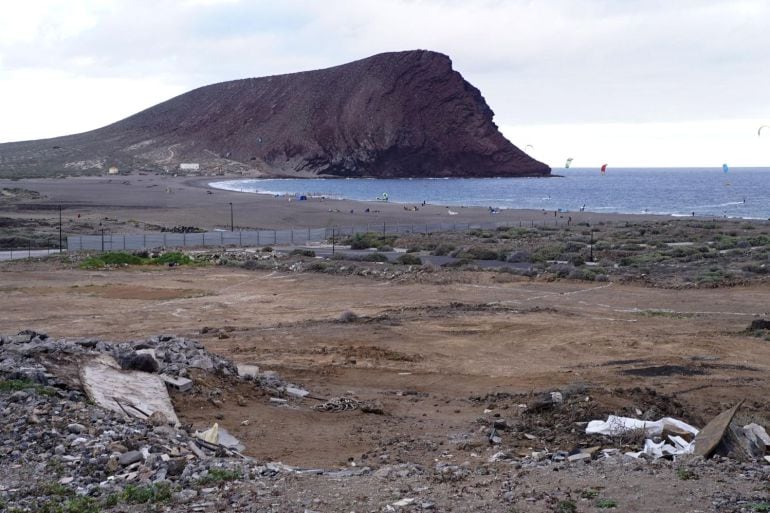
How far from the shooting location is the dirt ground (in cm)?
1351

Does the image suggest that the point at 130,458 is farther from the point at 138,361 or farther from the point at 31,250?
the point at 31,250

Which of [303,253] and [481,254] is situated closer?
[481,254]

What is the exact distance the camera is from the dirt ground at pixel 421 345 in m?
13.5

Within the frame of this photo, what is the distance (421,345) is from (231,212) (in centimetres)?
4993

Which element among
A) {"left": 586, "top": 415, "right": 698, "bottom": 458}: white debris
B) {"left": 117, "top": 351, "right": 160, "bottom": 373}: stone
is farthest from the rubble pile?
{"left": 586, "top": 415, "right": 698, "bottom": 458}: white debris

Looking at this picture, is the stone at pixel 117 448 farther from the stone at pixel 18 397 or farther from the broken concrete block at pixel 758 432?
the broken concrete block at pixel 758 432

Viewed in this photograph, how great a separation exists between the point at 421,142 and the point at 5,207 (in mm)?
128060

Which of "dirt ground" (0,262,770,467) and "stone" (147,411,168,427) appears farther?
"dirt ground" (0,262,770,467)

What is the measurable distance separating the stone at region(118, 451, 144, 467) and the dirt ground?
2415 mm

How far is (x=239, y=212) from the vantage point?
80.8 metres

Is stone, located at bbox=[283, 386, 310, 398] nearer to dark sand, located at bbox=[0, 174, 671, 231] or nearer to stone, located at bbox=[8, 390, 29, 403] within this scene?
stone, located at bbox=[8, 390, 29, 403]

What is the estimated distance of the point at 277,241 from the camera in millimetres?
A: 51688

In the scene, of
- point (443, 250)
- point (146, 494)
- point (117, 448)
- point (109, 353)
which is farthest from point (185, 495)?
point (443, 250)

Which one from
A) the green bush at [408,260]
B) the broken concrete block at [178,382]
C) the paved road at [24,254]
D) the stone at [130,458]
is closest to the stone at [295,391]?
the broken concrete block at [178,382]
